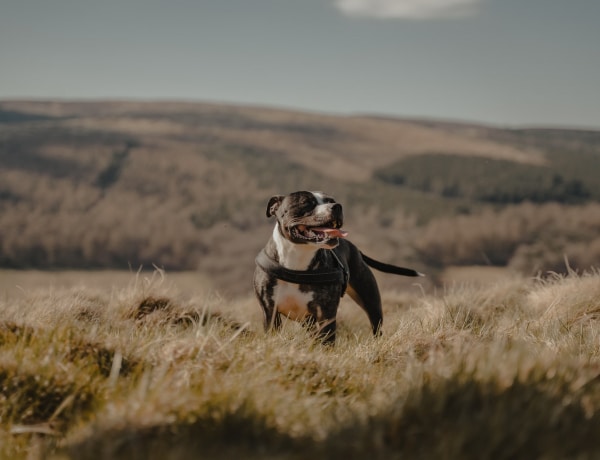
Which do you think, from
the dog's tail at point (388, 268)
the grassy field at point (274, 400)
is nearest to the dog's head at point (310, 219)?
the grassy field at point (274, 400)

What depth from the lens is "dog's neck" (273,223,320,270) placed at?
5852mm

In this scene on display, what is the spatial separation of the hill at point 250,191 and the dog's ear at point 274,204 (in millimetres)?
69287

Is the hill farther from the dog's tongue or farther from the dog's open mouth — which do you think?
the dog's tongue

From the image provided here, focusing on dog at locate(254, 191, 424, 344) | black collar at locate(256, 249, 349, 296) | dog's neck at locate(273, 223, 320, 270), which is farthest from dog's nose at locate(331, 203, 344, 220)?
black collar at locate(256, 249, 349, 296)

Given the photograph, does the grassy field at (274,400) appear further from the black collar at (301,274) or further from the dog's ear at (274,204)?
the dog's ear at (274,204)

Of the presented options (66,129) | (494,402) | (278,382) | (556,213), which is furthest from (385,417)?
(66,129)

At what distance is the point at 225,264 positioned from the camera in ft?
303

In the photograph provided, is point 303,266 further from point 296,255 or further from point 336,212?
point 336,212

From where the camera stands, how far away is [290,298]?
5.95m

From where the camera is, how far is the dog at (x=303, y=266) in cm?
567

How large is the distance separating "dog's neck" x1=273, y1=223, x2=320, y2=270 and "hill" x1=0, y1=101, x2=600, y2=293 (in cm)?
6968

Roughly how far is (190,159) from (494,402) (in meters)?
147

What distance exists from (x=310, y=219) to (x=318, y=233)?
0.16 meters

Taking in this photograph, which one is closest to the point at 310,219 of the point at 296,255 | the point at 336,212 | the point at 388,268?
the point at 336,212
